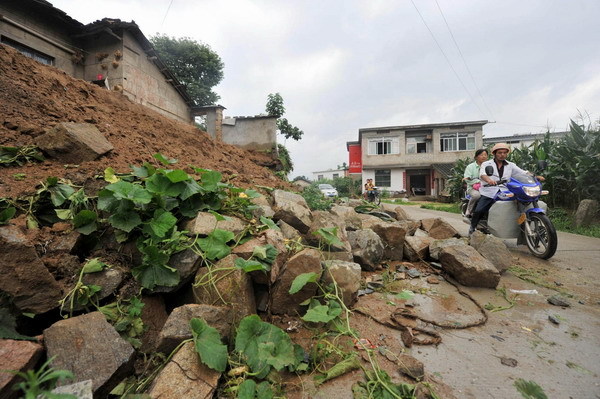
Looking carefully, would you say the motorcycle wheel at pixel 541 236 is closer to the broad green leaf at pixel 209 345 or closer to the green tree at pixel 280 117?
the broad green leaf at pixel 209 345

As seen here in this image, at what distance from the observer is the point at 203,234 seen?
1.99 meters

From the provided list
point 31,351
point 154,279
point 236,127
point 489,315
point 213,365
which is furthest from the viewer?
point 236,127

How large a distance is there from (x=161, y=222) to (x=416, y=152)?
23.5 meters

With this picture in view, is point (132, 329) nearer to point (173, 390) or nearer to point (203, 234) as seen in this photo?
point (173, 390)

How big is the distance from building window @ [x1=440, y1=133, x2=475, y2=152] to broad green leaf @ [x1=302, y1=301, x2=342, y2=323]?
23664 millimetres

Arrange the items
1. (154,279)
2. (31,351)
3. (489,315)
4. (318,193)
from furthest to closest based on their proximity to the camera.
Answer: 1. (318,193)
2. (489,315)
3. (154,279)
4. (31,351)

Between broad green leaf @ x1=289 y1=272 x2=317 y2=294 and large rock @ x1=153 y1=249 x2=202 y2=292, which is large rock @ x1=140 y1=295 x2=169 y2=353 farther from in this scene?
broad green leaf @ x1=289 y1=272 x2=317 y2=294

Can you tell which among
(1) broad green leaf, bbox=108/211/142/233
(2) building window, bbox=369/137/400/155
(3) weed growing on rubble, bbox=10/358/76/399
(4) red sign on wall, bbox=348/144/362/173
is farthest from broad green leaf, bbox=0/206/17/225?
(4) red sign on wall, bbox=348/144/362/173

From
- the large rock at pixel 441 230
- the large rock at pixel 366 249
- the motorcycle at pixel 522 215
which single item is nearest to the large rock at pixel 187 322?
the large rock at pixel 366 249

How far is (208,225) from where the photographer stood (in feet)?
6.81

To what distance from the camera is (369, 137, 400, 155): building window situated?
22422mm

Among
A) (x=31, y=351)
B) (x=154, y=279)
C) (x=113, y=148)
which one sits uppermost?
(x=113, y=148)

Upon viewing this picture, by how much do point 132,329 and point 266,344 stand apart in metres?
0.85

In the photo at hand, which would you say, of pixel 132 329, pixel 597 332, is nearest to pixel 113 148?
pixel 132 329
